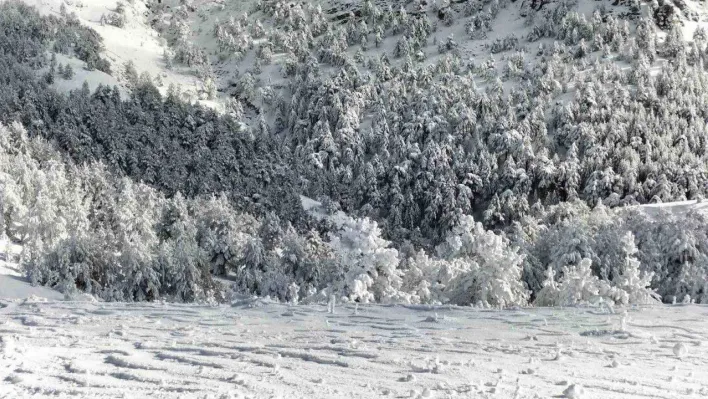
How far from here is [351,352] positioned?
10648 mm

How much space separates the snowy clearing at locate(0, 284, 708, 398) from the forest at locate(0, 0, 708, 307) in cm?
1987

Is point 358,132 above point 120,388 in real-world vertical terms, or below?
above

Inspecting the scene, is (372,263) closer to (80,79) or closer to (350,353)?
(350,353)


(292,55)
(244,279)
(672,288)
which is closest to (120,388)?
(672,288)

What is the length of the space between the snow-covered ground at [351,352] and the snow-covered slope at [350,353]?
26 millimetres

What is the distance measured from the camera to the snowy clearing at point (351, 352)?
870cm

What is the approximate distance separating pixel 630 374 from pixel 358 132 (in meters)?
96.9

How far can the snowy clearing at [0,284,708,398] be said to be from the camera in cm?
870

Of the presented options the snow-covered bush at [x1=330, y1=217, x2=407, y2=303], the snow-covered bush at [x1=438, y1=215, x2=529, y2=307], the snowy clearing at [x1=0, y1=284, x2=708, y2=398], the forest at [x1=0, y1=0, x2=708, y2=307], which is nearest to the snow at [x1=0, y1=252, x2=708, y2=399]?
the snowy clearing at [x1=0, y1=284, x2=708, y2=398]

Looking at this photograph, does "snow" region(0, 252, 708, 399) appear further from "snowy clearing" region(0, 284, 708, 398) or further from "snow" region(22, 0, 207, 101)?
"snow" region(22, 0, 207, 101)

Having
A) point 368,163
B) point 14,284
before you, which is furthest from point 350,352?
point 368,163

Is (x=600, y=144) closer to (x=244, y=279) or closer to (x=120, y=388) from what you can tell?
(x=244, y=279)

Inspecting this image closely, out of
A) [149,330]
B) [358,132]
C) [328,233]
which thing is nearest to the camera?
[149,330]

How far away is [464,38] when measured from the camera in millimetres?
129750
